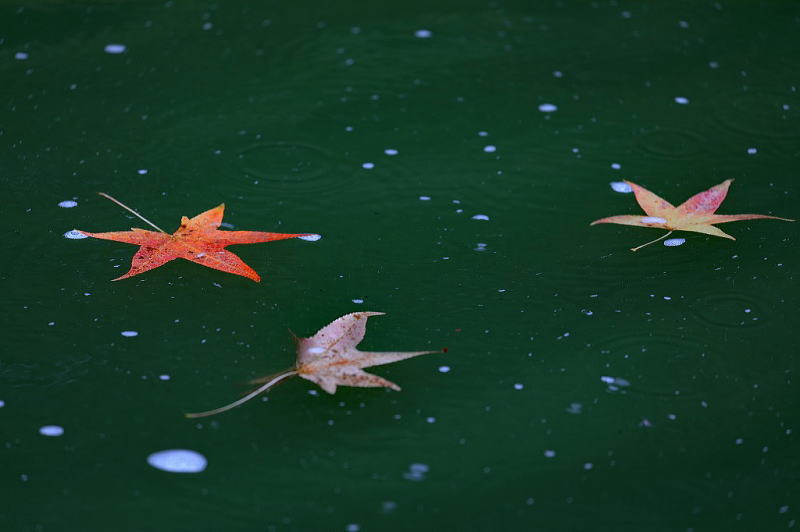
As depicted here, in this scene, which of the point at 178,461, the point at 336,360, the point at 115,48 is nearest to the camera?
the point at 178,461

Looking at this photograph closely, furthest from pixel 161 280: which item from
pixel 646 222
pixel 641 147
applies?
pixel 641 147

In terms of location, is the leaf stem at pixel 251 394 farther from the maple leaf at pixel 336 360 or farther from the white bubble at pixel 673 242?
the white bubble at pixel 673 242

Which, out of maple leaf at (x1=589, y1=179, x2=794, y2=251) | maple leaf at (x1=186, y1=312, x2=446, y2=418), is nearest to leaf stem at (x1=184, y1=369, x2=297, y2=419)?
maple leaf at (x1=186, y1=312, x2=446, y2=418)

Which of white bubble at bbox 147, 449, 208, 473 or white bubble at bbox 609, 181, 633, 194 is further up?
white bubble at bbox 147, 449, 208, 473

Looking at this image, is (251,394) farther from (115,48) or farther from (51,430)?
(115,48)

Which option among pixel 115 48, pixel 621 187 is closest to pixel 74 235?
pixel 115 48

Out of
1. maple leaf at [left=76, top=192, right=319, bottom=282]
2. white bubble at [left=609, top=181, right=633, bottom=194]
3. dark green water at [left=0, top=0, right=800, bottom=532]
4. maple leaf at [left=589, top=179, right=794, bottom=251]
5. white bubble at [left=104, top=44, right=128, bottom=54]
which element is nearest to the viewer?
dark green water at [left=0, top=0, right=800, bottom=532]

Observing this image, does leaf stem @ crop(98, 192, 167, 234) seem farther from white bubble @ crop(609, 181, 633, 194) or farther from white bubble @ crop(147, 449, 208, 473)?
white bubble @ crop(609, 181, 633, 194)
